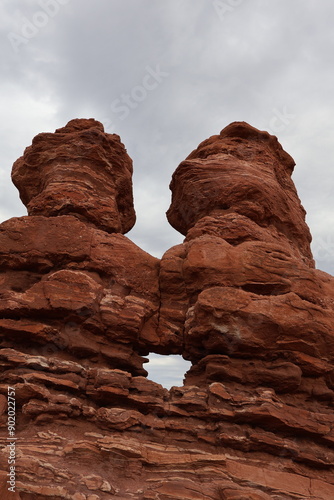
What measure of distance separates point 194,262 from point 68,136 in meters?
11.9

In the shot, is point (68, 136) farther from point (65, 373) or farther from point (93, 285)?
point (65, 373)

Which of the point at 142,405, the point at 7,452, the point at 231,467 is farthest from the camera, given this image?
the point at 142,405

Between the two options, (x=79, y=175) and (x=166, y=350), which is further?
(x=79, y=175)

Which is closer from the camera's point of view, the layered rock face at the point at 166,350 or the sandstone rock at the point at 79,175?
the layered rock face at the point at 166,350

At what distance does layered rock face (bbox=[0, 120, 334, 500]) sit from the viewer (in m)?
11.4

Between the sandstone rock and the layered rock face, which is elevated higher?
the sandstone rock

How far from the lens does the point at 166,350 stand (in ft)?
55.2

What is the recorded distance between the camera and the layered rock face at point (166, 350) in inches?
447

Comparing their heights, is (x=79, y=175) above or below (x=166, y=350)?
above

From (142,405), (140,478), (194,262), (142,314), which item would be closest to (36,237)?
(142,314)

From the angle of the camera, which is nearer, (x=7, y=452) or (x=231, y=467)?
(x=7, y=452)

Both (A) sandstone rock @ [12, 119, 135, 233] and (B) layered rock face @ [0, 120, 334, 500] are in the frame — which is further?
(A) sandstone rock @ [12, 119, 135, 233]

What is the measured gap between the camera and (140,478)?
36.7 ft

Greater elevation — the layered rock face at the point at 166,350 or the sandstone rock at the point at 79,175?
the sandstone rock at the point at 79,175
